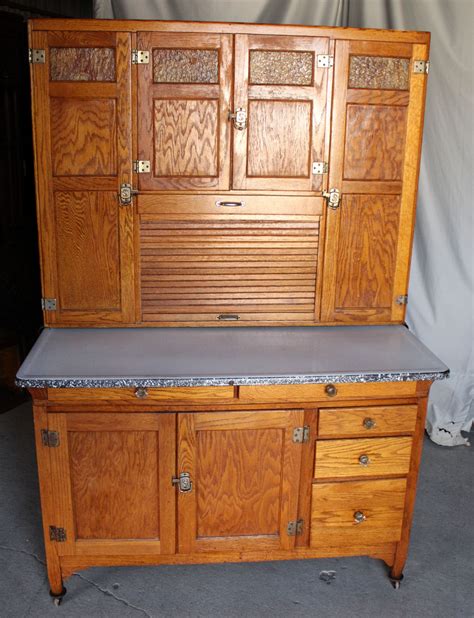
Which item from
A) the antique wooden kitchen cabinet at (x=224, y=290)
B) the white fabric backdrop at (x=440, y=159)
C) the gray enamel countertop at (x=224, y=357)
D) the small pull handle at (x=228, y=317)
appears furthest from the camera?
the white fabric backdrop at (x=440, y=159)

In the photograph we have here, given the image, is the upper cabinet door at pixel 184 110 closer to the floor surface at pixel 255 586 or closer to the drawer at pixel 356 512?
the drawer at pixel 356 512

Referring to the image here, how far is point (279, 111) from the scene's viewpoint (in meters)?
2.38

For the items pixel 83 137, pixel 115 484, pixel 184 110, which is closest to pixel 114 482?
pixel 115 484

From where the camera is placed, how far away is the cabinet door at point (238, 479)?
224 cm

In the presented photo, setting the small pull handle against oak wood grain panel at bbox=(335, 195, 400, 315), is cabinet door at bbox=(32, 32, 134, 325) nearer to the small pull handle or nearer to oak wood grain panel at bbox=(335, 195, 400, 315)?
the small pull handle

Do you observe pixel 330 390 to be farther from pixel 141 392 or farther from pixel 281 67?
pixel 281 67

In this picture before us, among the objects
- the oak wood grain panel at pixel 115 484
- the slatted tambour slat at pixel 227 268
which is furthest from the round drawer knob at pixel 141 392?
the slatted tambour slat at pixel 227 268

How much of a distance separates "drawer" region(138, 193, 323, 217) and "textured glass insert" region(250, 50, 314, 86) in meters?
0.42

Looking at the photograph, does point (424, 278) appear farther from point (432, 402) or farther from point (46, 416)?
point (46, 416)

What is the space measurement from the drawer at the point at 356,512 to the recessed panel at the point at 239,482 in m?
0.16

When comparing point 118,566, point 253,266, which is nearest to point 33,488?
point 118,566

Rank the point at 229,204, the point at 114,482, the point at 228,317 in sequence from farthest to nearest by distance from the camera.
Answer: the point at 228,317 → the point at 229,204 → the point at 114,482

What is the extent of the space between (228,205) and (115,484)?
1.09m

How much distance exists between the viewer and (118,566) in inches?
99.8
